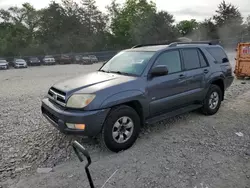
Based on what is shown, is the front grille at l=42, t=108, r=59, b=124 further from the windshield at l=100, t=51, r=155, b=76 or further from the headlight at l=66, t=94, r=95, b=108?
the windshield at l=100, t=51, r=155, b=76

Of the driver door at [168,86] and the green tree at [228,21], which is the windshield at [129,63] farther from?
the green tree at [228,21]

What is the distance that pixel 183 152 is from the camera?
3357mm

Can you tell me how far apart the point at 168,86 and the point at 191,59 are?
3.31 ft

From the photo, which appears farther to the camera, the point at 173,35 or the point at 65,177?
the point at 173,35

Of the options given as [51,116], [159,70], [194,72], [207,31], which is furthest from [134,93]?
[207,31]

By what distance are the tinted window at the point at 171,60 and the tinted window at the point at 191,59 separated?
20cm

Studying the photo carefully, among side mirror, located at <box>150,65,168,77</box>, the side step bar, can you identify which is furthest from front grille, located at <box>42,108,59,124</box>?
side mirror, located at <box>150,65,168,77</box>

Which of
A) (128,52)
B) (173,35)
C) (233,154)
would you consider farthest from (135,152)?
(173,35)

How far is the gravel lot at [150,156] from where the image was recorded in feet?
8.98

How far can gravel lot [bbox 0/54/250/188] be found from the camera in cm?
Result: 274

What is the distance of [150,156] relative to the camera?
3.26 m

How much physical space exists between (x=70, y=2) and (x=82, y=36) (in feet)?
26.7

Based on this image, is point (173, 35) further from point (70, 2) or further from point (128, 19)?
point (70, 2)

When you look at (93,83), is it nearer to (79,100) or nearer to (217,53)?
(79,100)
